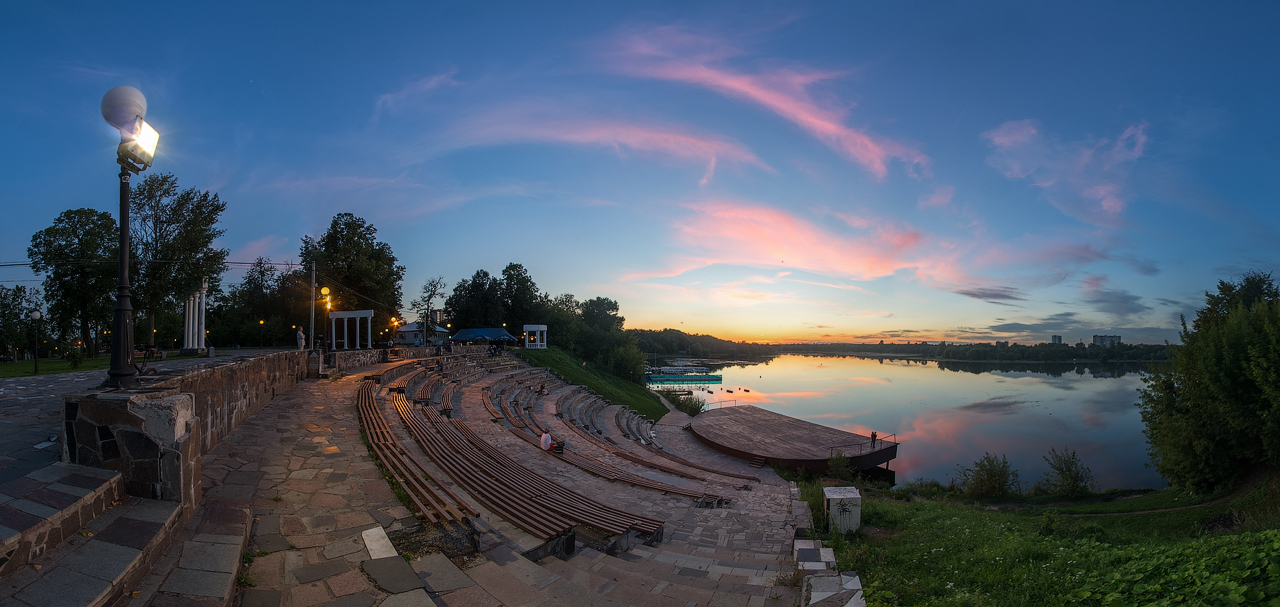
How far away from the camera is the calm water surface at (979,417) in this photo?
84.1 ft

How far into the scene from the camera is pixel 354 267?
32.2m

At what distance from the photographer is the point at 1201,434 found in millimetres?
12859

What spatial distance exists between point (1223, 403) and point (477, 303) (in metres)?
57.5

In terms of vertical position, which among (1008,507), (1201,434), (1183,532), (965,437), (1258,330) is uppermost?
(1258,330)

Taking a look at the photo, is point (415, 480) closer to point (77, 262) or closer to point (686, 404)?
point (77, 262)

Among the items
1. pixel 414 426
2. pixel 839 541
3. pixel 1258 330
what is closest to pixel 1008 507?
pixel 1258 330

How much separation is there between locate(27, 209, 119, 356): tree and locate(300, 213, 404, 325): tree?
10.5m

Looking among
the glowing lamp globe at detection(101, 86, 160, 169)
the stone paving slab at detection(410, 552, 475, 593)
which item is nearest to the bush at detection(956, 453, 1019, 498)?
the stone paving slab at detection(410, 552, 475, 593)

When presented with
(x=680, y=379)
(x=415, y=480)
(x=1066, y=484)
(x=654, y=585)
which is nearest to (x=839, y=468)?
(x=1066, y=484)

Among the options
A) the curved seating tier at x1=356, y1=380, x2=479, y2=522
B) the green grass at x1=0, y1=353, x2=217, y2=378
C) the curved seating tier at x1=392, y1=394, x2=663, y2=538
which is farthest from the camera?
the green grass at x1=0, y1=353, x2=217, y2=378

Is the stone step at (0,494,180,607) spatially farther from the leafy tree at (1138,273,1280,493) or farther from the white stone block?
the leafy tree at (1138,273,1280,493)

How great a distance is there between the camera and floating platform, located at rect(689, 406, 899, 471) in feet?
64.0

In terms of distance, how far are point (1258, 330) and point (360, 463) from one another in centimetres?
2067

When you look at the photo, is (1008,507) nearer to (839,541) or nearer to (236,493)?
(839,541)
